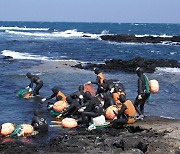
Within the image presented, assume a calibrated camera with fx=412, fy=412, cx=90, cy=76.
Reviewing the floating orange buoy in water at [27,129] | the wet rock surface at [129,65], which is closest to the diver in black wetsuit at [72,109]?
the floating orange buoy in water at [27,129]

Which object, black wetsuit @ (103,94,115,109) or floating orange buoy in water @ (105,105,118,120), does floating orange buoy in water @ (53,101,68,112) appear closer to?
black wetsuit @ (103,94,115,109)

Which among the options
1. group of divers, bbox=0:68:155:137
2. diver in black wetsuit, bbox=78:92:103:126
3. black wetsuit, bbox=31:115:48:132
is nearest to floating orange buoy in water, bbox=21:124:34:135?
group of divers, bbox=0:68:155:137

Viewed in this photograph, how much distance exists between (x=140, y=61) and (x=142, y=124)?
2209 cm

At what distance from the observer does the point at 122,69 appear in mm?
35094

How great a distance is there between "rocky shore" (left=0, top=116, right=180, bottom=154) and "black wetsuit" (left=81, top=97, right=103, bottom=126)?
0.65 meters

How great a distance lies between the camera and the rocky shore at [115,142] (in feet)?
40.3

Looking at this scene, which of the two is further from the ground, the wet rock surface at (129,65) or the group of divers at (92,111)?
the group of divers at (92,111)

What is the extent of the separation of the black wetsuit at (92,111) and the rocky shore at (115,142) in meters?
0.65

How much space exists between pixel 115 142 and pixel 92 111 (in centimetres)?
288

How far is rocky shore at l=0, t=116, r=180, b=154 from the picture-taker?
1229cm

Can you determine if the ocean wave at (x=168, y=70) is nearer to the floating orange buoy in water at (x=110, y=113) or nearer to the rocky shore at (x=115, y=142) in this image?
the floating orange buoy in water at (x=110, y=113)

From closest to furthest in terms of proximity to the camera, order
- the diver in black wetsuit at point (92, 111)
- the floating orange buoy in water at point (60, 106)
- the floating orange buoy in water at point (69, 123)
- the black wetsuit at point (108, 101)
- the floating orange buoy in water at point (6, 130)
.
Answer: the floating orange buoy in water at point (6, 130), the diver in black wetsuit at point (92, 111), the floating orange buoy in water at point (69, 123), the black wetsuit at point (108, 101), the floating orange buoy in water at point (60, 106)

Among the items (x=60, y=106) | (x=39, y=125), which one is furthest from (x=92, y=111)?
(x=60, y=106)

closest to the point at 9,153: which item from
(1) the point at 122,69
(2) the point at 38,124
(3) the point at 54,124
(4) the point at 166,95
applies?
(2) the point at 38,124
